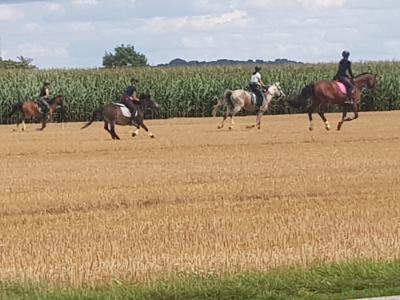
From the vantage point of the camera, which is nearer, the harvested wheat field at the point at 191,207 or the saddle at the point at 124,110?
the harvested wheat field at the point at 191,207

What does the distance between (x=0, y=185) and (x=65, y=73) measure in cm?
4146

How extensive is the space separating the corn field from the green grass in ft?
162

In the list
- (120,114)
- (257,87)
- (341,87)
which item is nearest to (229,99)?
(257,87)

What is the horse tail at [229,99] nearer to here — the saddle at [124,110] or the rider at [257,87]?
the rider at [257,87]

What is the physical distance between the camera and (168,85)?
2499 inches

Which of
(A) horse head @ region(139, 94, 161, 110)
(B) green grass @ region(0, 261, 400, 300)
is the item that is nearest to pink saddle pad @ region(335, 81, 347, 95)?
(A) horse head @ region(139, 94, 161, 110)

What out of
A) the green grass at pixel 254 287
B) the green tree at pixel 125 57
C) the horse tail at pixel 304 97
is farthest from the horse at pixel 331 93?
the green tree at pixel 125 57

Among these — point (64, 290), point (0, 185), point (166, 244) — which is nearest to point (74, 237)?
point (166, 244)

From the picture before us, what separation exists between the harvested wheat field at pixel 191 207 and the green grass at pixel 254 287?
24.2 inches

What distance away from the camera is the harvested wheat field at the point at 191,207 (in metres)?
12.8

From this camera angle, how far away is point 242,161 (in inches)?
1097

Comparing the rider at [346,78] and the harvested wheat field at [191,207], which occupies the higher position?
the rider at [346,78]

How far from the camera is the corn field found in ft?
202

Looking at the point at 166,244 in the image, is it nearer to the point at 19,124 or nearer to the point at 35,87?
the point at 19,124
